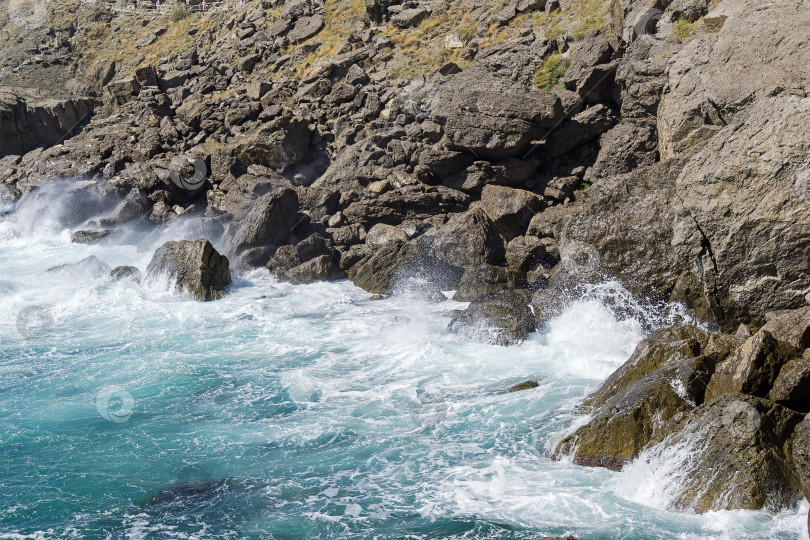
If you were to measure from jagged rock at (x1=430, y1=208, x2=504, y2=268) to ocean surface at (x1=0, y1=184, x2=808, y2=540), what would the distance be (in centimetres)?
179

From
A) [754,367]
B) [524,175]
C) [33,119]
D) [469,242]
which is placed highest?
[33,119]

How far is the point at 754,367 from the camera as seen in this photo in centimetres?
880

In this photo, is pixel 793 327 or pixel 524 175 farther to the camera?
pixel 524 175

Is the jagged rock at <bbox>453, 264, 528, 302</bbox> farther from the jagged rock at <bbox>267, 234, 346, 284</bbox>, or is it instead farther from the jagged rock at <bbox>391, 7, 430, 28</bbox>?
the jagged rock at <bbox>391, 7, 430, 28</bbox>

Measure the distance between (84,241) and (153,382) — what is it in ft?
50.0

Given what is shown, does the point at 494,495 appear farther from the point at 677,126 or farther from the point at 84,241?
the point at 84,241

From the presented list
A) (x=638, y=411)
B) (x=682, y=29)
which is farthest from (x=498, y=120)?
(x=638, y=411)

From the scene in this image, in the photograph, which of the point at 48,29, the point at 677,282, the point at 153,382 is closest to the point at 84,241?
the point at 153,382

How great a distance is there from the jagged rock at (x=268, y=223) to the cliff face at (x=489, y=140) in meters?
0.12

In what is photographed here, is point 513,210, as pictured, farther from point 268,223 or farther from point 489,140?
point 268,223

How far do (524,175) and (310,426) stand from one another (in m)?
12.8

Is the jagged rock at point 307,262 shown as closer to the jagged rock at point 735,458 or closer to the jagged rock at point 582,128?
the jagged rock at point 582,128

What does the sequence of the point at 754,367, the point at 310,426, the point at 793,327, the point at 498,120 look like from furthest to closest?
1. the point at 498,120
2. the point at 310,426
3. the point at 793,327
4. the point at 754,367

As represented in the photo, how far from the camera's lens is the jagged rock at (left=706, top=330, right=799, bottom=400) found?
8727mm
